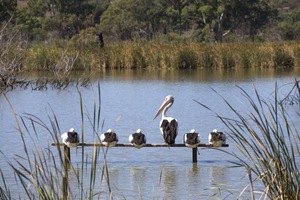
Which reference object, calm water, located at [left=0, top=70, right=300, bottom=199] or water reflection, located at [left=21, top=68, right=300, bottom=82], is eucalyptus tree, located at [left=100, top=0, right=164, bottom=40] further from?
calm water, located at [left=0, top=70, right=300, bottom=199]

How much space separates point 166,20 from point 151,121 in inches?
1558

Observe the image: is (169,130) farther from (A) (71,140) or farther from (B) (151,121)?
(B) (151,121)

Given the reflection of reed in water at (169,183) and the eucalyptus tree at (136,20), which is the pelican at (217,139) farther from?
the eucalyptus tree at (136,20)

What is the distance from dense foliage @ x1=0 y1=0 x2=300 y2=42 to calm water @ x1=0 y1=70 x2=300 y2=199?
24133 mm

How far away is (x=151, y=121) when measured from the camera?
1573 centimetres

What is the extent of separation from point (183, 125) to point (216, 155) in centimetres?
348

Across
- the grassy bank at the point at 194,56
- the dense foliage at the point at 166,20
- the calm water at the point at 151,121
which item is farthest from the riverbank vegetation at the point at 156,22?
the calm water at the point at 151,121

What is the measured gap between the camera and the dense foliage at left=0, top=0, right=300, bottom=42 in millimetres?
52406

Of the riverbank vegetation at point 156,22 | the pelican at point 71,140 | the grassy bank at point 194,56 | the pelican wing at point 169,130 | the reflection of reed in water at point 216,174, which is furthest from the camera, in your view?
the riverbank vegetation at point 156,22

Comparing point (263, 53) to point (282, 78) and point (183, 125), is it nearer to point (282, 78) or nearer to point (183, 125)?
point (282, 78)

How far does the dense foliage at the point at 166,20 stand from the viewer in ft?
172

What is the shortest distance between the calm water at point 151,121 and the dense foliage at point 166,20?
2413 centimetres

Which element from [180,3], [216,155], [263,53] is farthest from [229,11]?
[216,155]

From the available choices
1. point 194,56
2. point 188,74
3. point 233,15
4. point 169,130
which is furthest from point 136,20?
point 169,130
